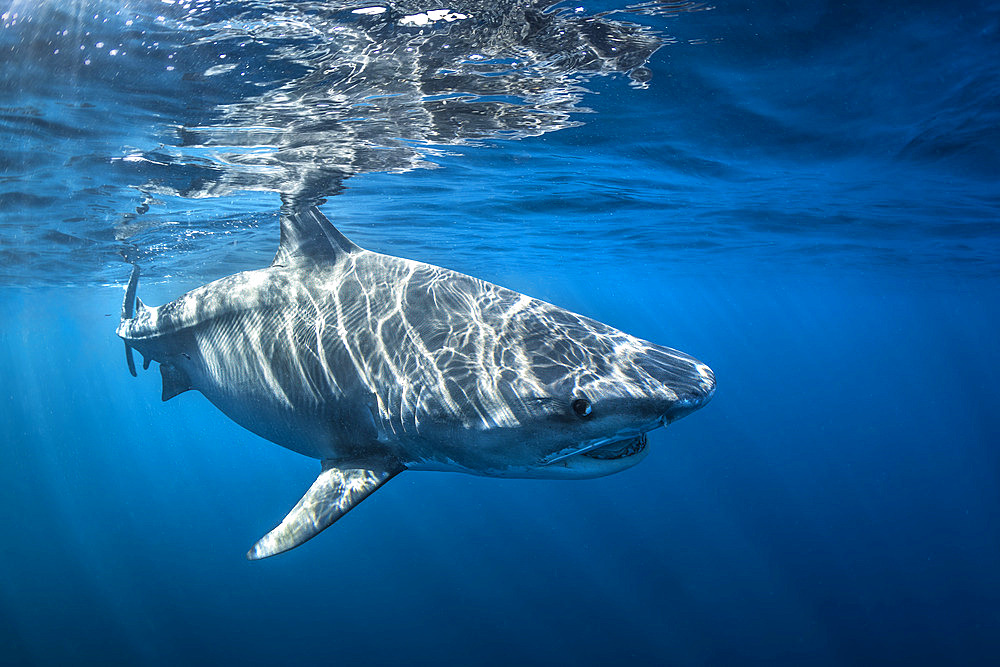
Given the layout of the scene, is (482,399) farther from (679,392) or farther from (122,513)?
(122,513)

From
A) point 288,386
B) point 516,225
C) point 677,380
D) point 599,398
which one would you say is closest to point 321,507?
point 288,386

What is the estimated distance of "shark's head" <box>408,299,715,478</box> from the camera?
293 cm

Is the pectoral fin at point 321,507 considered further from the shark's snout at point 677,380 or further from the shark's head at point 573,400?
the shark's snout at point 677,380

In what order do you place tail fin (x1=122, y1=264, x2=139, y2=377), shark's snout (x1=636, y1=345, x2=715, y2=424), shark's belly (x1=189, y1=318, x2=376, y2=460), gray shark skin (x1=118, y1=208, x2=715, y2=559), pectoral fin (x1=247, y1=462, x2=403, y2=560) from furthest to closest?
tail fin (x1=122, y1=264, x2=139, y2=377) → shark's belly (x1=189, y1=318, x2=376, y2=460) → pectoral fin (x1=247, y1=462, x2=403, y2=560) → gray shark skin (x1=118, y1=208, x2=715, y2=559) → shark's snout (x1=636, y1=345, x2=715, y2=424)

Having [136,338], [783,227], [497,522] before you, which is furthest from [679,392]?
[497,522]

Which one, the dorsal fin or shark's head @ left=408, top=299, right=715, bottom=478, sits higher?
the dorsal fin

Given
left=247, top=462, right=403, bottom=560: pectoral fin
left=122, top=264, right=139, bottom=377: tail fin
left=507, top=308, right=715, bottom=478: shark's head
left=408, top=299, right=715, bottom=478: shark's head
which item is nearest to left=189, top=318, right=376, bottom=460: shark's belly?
left=247, top=462, right=403, bottom=560: pectoral fin

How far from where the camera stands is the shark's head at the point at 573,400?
2930 millimetres

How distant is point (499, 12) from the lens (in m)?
5.48

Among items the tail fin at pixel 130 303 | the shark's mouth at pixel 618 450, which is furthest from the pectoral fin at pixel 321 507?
the tail fin at pixel 130 303

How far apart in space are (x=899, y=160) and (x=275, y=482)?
4183cm

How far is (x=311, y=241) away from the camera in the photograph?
498cm

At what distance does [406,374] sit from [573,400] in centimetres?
138

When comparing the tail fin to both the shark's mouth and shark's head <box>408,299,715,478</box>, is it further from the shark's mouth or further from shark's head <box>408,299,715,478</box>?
the shark's mouth
